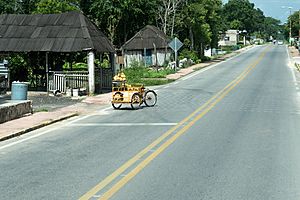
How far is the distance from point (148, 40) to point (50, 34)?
28.2 m

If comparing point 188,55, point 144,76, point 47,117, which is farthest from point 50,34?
point 188,55

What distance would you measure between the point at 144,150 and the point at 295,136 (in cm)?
443

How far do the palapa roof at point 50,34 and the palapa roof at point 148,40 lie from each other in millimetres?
25693

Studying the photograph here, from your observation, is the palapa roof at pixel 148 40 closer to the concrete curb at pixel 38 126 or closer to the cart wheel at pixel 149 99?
the cart wheel at pixel 149 99

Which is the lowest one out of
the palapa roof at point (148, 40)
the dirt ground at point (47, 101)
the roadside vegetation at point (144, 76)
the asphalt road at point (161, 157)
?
the asphalt road at point (161, 157)

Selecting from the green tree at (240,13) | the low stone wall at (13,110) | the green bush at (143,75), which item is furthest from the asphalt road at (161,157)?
the green tree at (240,13)

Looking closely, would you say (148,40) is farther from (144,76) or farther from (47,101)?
(47,101)

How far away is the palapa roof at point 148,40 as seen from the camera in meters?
56.2

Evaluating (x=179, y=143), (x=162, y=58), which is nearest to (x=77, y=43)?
(x=179, y=143)

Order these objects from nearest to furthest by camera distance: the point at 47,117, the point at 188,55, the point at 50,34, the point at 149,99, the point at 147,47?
1. the point at 47,117
2. the point at 149,99
3. the point at 50,34
4. the point at 147,47
5. the point at 188,55

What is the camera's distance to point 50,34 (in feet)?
94.9

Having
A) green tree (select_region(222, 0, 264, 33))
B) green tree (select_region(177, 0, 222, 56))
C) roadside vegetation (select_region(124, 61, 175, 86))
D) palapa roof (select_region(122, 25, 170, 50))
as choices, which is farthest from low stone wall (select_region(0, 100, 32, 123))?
green tree (select_region(222, 0, 264, 33))

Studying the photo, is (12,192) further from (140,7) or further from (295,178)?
(140,7)

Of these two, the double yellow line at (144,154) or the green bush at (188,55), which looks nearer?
the double yellow line at (144,154)
